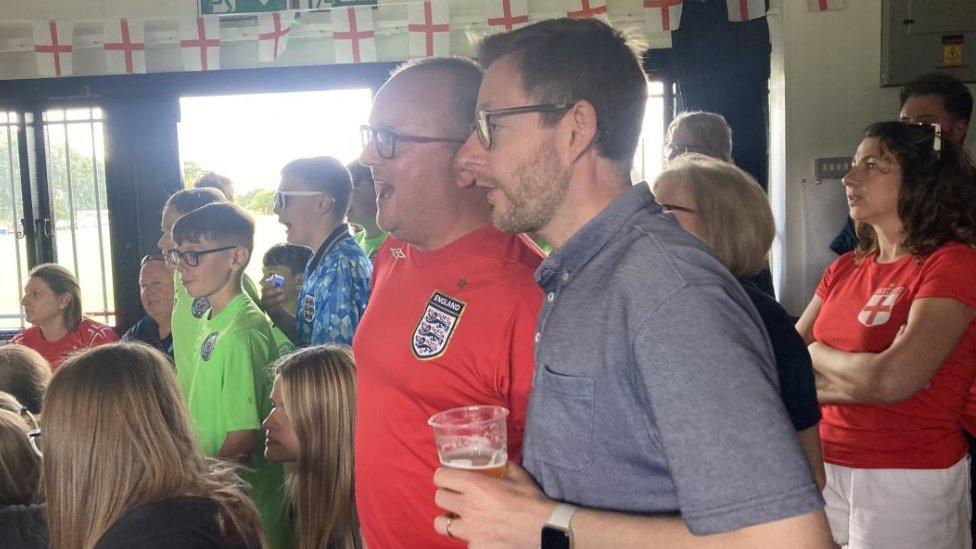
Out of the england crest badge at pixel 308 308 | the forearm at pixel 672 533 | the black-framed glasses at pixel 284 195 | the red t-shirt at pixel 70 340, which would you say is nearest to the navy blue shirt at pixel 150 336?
the red t-shirt at pixel 70 340

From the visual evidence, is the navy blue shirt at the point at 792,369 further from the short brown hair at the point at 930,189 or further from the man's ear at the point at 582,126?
the short brown hair at the point at 930,189

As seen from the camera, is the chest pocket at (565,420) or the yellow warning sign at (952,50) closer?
the chest pocket at (565,420)

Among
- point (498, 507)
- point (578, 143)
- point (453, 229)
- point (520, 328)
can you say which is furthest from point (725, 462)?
point (453, 229)

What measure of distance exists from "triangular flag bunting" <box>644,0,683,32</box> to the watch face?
416 cm

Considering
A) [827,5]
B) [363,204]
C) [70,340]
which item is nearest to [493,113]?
[363,204]

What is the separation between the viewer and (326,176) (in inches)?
114

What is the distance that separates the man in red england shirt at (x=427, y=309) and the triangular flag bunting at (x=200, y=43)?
3651 mm

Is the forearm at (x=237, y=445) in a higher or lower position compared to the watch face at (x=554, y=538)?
lower

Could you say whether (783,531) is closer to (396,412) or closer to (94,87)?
(396,412)

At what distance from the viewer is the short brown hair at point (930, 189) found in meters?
2.11

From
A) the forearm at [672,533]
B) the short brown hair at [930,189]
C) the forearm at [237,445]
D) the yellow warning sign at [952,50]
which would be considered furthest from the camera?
the yellow warning sign at [952,50]

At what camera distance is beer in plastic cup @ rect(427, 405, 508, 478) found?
0.97 meters

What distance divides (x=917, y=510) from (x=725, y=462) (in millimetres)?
1651

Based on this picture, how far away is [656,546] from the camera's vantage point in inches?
32.2
